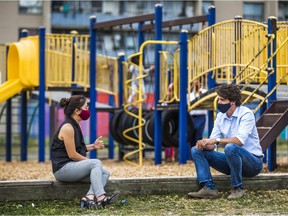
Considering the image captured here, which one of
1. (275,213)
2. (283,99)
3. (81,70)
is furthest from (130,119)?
(275,213)

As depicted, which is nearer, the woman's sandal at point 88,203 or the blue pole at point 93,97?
the woman's sandal at point 88,203

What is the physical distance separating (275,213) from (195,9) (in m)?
41.7

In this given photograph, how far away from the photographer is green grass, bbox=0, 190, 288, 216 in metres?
8.05

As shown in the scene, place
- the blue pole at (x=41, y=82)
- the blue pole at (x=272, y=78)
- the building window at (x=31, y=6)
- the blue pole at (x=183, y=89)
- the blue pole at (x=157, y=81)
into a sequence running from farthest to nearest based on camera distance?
1. the building window at (x=31, y=6)
2. the blue pole at (x=41, y=82)
3. the blue pole at (x=157, y=81)
4. the blue pole at (x=183, y=89)
5. the blue pole at (x=272, y=78)

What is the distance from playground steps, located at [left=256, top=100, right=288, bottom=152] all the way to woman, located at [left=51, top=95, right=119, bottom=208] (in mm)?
3107

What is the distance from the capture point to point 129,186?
29.4 ft

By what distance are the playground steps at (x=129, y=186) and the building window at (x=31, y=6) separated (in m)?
39.3

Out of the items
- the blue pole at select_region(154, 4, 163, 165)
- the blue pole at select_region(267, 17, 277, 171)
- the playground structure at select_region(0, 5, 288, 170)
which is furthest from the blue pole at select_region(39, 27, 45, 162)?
the blue pole at select_region(267, 17, 277, 171)

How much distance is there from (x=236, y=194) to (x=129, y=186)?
115cm

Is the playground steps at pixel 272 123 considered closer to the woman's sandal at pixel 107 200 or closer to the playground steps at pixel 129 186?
the playground steps at pixel 129 186

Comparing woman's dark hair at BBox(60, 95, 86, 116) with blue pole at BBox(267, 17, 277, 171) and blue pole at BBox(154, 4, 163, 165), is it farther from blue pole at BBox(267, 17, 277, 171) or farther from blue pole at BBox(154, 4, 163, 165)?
blue pole at BBox(154, 4, 163, 165)

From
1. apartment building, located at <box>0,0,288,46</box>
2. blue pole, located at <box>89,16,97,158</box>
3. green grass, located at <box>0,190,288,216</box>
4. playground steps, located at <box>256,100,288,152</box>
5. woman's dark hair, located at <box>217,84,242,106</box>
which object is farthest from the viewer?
apartment building, located at <box>0,0,288,46</box>

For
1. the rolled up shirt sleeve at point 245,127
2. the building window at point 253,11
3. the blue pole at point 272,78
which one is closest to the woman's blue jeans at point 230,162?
the rolled up shirt sleeve at point 245,127

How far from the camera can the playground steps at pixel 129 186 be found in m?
8.65
